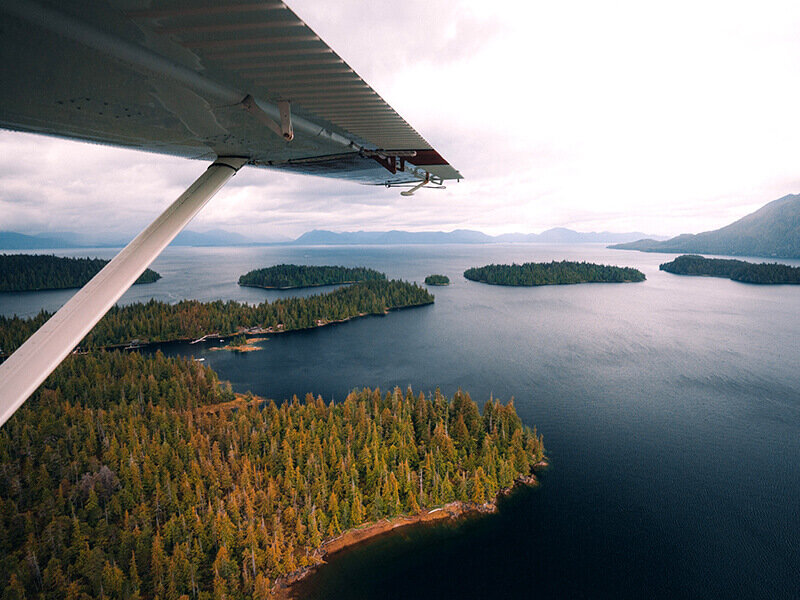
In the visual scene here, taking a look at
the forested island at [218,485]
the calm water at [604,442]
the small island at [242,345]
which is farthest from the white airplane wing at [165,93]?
the small island at [242,345]

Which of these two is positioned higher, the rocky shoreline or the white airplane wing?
the white airplane wing

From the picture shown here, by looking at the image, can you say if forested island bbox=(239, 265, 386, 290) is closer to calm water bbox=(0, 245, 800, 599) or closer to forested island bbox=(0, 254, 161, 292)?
forested island bbox=(0, 254, 161, 292)

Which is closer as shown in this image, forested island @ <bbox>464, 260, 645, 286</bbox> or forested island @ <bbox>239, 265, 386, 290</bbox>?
forested island @ <bbox>464, 260, 645, 286</bbox>

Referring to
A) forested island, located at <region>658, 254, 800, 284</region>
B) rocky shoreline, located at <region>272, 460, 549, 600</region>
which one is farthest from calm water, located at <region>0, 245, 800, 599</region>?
forested island, located at <region>658, 254, 800, 284</region>

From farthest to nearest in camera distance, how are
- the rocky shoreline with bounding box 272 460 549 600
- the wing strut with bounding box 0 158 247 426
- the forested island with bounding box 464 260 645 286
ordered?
the forested island with bounding box 464 260 645 286 < the rocky shoreline with bounding box 272 460 549 600 < the wing strut with bounding box 0 158 247 426

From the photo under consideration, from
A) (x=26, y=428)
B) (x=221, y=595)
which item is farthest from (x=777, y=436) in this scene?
(x=26, y=428)

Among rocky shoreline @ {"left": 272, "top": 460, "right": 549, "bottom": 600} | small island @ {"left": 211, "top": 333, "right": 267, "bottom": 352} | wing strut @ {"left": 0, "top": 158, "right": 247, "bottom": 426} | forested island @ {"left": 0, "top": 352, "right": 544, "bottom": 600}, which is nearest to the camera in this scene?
wing strut @ {"left": 0, "top": 158, "right": 247, "bottom": 426}

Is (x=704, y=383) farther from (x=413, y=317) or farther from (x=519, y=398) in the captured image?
(x=413, y=317)
